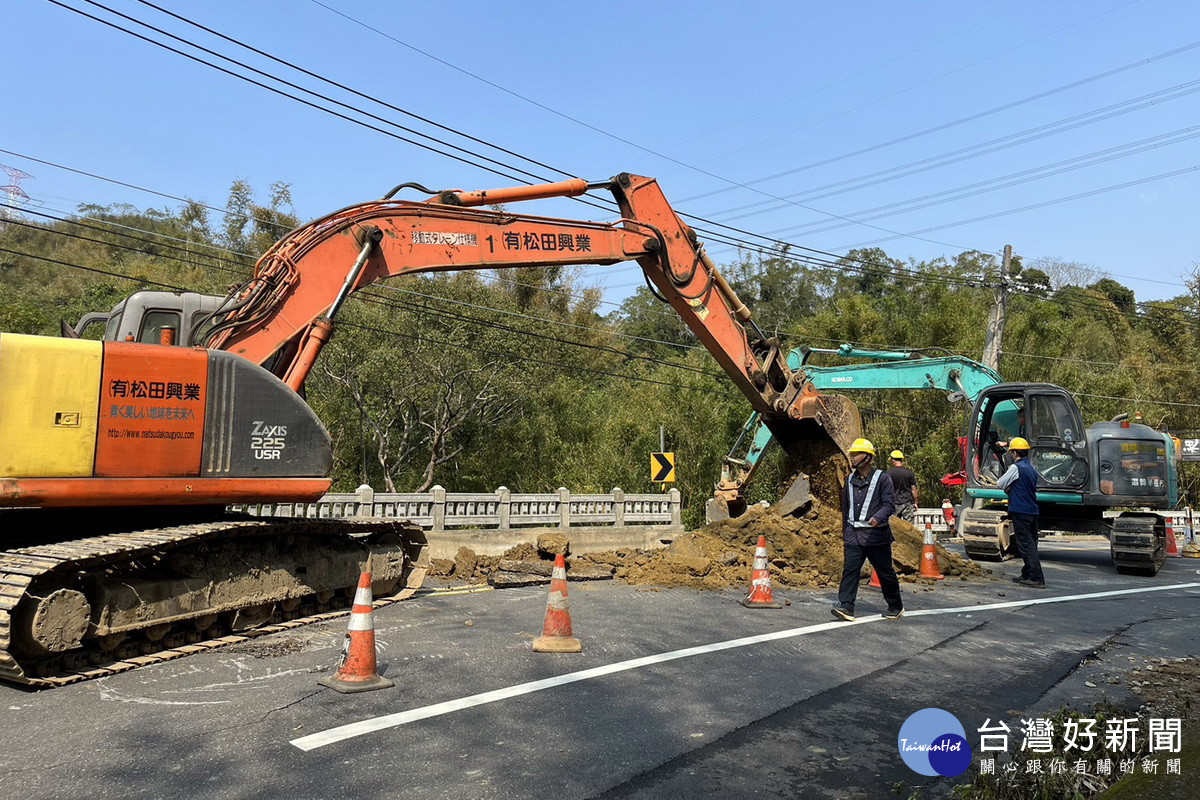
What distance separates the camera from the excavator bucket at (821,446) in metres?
13.0

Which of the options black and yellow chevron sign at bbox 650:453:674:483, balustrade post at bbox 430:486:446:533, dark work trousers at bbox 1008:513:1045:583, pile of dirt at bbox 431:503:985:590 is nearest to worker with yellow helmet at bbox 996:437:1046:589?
dark work trousers at bbox 1008:513:1045:583

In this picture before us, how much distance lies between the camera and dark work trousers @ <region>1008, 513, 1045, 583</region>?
11.7 metres

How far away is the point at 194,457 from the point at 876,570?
21.4 ft

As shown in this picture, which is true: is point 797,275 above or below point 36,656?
above

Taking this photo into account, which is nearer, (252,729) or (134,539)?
(252,729)

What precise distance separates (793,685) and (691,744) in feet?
5.10

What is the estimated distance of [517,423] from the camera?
31672mm

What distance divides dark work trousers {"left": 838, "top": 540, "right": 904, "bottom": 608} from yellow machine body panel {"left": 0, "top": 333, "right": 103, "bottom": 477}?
6.86m

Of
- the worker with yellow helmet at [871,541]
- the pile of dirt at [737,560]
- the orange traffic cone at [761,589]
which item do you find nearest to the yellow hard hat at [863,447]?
the worker with yellow helmet at [871,541]

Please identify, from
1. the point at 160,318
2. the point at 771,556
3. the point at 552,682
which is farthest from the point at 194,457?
the point at 771,556

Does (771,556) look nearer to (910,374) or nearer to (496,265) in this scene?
(496,265)

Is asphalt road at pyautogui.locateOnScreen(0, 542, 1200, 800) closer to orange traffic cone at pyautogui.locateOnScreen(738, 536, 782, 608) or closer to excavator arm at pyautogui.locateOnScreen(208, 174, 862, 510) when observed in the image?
orange traffic cone at pyautogui.locateOnScreen(738, 536, 782, 608)

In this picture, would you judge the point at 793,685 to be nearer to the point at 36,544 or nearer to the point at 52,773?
the point at 52,773

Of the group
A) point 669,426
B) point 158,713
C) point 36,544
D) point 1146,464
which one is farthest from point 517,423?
point 158,713
